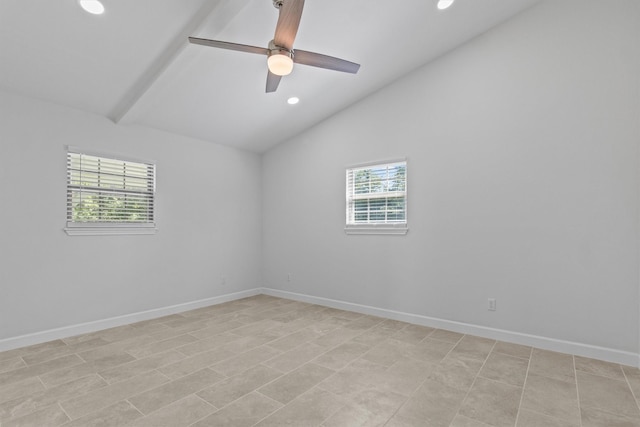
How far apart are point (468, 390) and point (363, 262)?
2247 mm

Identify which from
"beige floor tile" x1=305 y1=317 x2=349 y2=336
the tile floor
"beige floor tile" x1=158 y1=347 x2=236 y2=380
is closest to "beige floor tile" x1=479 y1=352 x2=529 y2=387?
the tile floor

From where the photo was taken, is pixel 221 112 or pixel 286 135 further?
pixel 286 135

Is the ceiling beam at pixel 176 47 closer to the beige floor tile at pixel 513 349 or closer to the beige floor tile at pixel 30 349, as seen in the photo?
the beige floor tile at pixel 30 349

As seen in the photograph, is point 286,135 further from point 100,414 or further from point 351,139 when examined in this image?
point 100,414

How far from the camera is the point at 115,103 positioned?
3641 mm

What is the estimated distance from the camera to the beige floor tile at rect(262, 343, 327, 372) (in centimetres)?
279

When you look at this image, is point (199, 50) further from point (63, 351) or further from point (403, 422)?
point (403, 422)

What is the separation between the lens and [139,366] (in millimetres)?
2781

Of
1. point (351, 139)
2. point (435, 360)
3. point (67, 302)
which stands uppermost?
point (351, 139)

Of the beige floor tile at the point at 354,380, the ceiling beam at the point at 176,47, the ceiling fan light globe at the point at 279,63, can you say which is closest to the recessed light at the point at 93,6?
the ceiling beam at the point at 176,47

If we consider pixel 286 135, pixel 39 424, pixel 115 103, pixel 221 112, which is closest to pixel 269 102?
pixel 221 112

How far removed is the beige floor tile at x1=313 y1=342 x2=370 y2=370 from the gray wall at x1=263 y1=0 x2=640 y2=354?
1108 mm

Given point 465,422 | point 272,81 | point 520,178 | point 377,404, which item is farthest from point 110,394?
point 520,178

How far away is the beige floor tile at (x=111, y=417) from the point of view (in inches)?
77.5
